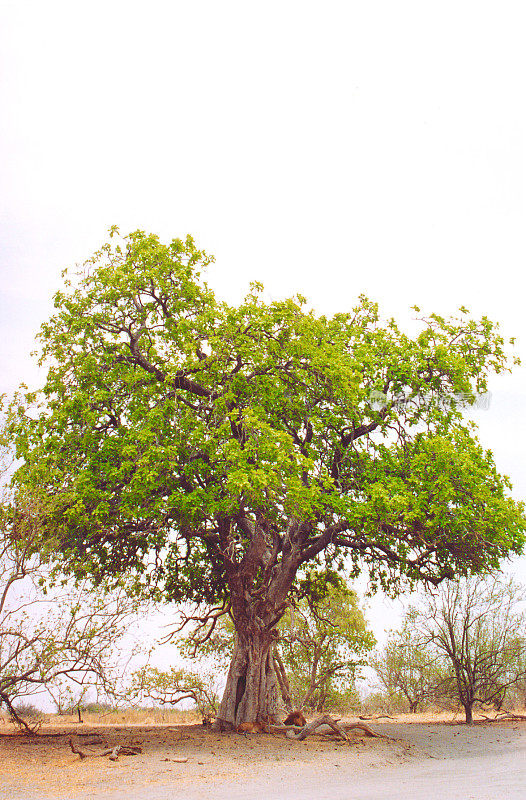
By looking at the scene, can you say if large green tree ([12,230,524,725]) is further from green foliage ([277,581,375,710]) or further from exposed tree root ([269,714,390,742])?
green foliage ([277,581,375,710])

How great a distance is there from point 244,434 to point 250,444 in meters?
0.91

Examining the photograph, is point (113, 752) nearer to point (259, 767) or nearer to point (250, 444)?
point (259, 767)

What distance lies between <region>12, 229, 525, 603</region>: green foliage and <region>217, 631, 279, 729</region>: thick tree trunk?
1.89 m

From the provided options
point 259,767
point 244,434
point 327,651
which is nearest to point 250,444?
point 244,434

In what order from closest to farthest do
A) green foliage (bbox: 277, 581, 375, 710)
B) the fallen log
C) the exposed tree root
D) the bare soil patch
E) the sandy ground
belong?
the sandy ground → the bare soil patch → the fallen log → the exposed tree root → green foliage (bbox: 277, 581, 375, 710)

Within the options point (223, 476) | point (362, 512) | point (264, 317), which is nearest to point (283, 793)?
point (362, 512)

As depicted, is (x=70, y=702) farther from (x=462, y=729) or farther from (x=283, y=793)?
(x=462, y=729)

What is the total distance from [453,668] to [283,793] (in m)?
16.5

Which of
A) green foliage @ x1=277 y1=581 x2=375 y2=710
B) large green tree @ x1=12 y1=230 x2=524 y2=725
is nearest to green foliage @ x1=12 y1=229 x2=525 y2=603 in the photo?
large green tree @ x1=12 y1=230 x2=524 y2=725

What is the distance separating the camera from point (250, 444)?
14.8m

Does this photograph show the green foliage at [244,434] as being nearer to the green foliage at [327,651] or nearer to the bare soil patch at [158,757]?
the bare soil patch at [158,757]

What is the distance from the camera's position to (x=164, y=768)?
12.1 metres

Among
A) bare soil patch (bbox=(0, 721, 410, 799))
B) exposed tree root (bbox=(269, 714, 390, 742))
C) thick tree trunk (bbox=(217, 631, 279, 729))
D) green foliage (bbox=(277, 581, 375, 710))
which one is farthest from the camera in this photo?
green foliage (bbox=(277, 581, 375, 710))

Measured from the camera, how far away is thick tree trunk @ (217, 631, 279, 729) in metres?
17.7
